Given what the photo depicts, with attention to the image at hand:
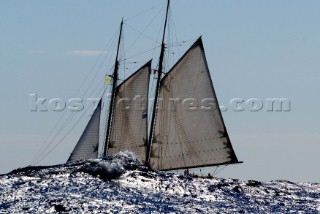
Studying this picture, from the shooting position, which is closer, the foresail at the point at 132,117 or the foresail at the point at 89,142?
the foresail at the point at 89,142

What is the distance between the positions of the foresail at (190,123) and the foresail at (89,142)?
23.3ft

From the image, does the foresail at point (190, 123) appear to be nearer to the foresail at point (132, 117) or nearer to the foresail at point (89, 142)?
the foresail at point (132, 117)

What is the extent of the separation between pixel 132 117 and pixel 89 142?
6257 mm

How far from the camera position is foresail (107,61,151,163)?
93688mm

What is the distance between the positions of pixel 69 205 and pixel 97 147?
3206cm

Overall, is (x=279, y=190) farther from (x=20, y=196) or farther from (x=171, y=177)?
(x=20, y=196)

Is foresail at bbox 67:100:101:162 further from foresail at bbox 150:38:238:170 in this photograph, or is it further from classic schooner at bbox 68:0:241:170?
foresail at bbox 150:38:238:170

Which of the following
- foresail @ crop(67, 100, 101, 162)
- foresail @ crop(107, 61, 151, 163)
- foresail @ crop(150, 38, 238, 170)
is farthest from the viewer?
foresail @ crop(107, 61, 151, 163)

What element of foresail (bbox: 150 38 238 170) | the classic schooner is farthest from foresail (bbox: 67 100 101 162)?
foresail (bbox: 150 38 238 170)

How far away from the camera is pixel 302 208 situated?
71688 mm

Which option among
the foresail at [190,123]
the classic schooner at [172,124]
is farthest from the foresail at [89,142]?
the foresail at [190,123]

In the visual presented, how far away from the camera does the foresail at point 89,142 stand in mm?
91438

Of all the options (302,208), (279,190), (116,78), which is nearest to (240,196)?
(302,208)

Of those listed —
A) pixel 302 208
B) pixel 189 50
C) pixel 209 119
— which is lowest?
pixel 302 208
